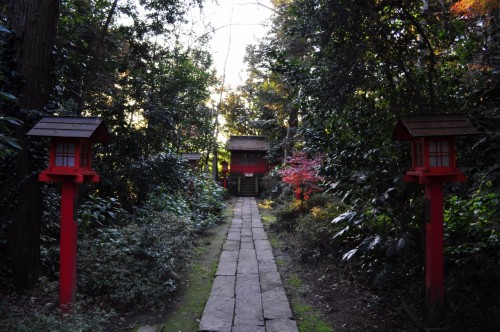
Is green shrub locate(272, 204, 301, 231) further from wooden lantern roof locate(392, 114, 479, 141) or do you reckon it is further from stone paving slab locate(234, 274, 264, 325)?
wooden lantern roof locate(392, 114, 479, 141)

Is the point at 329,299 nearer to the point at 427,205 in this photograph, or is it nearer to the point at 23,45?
the point at 427,205

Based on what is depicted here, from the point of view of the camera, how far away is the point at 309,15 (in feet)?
17.5

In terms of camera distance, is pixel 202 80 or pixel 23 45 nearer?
pixel 23 45

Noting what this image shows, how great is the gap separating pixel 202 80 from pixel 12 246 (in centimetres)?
796

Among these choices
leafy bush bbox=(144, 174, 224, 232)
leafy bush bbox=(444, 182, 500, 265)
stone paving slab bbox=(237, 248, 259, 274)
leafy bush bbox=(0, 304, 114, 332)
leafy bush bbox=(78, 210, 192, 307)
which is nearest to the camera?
leafy bush bbox=(0, 304, 114, 332)

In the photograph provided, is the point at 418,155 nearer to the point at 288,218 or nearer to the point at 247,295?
the point at 247,295

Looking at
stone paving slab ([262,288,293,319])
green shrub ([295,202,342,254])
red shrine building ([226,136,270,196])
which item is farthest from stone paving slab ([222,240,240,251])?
red shrine building ([226,136,270,196])

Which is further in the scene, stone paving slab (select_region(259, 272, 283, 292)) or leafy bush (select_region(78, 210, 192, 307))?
stone paving slab (select_region(259, 272, 283, 292))

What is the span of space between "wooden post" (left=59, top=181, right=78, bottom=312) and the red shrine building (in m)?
19.9

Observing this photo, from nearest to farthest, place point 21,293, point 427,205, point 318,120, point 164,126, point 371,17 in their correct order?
point 427,205 < point 21,293 < point 371,17 < point 318,120 < point 164,126

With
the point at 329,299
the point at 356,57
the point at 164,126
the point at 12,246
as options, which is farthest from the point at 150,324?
the point at 164,126

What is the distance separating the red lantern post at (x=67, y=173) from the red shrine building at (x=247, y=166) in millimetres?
19867

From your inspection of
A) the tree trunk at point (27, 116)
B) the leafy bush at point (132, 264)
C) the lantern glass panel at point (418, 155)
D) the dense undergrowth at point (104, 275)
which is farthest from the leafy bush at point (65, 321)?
the lantern glass panel at point (418, 155)

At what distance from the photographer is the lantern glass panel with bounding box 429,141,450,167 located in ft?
12.1
